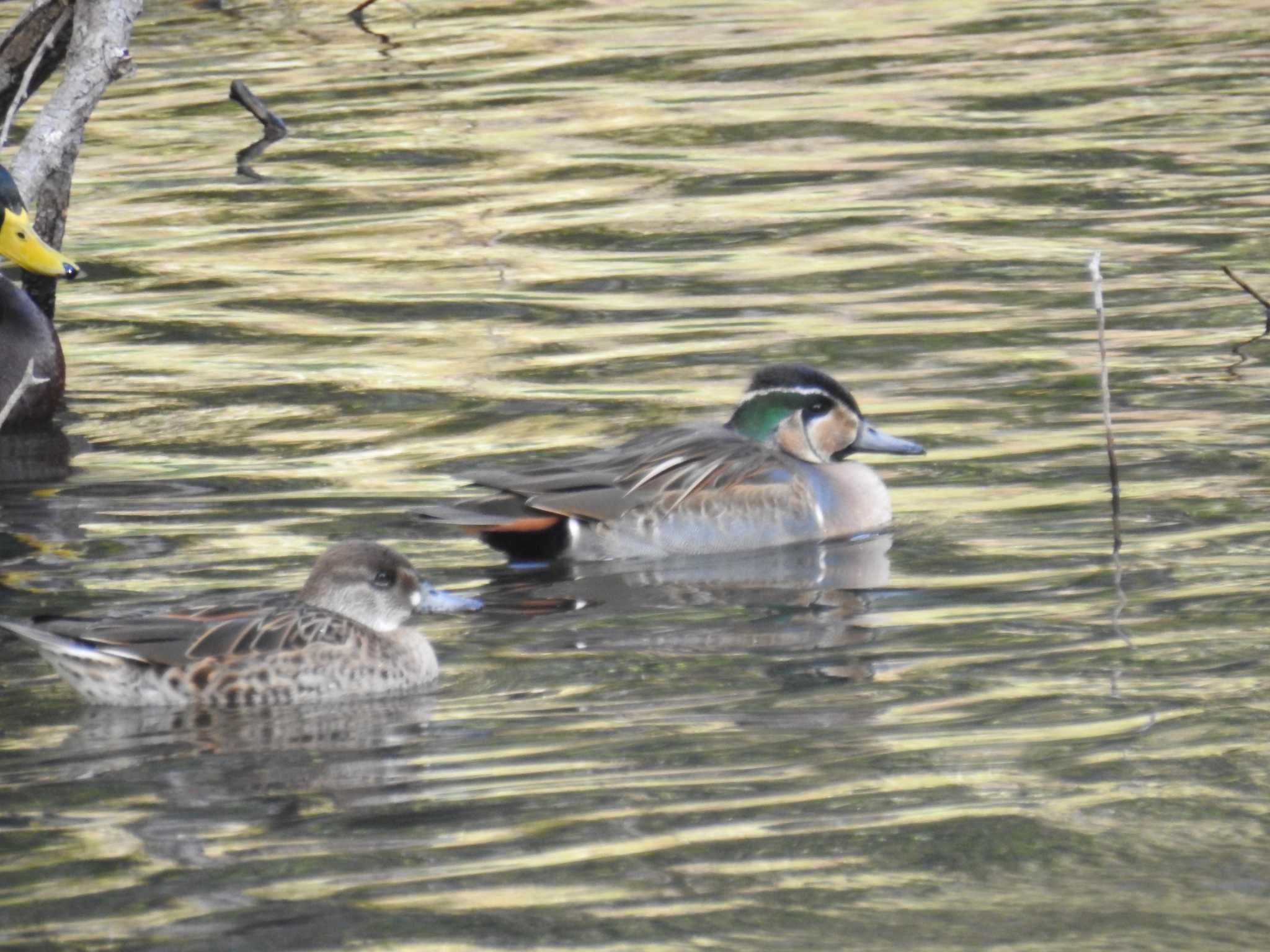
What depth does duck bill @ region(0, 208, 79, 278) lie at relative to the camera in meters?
11.1

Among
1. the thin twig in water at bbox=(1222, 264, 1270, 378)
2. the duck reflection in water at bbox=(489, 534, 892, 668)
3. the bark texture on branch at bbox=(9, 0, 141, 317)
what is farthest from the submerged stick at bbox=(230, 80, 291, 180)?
the duck reflection in water at bbox=(489, 534, 892, 668)

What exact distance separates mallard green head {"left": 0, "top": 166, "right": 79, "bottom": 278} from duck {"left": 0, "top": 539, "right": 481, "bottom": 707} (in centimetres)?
434

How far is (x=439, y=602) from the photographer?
7359 millimetres

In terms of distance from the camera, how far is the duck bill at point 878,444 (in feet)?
29.5

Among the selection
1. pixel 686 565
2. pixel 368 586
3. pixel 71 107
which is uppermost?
pixel 71 107

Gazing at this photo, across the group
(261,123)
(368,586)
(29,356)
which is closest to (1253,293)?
(368,586)

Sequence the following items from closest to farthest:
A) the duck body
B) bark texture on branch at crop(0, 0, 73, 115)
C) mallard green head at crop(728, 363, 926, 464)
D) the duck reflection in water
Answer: the duck reflection in water, mallard green head at crop(728, 363, 926, 464), the duck body, bark texture on branch at crop(0, 0, 73, 115)

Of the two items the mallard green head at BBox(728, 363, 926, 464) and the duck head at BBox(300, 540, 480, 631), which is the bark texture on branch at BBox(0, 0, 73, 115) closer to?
the mallard green head at BBox(728, 363, 926, 464)

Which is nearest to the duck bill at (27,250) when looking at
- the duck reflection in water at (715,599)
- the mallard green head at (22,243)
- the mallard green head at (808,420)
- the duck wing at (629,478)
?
the mallard green head at (22,243)

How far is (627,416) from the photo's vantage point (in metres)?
10.4

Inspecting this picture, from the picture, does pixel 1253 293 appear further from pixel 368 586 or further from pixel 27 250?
pixel 27 250

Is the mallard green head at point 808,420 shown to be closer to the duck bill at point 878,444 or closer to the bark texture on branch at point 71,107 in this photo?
the duck bill at point 878,444

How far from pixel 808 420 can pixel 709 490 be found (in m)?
0.59

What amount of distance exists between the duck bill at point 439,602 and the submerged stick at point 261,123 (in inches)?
403
